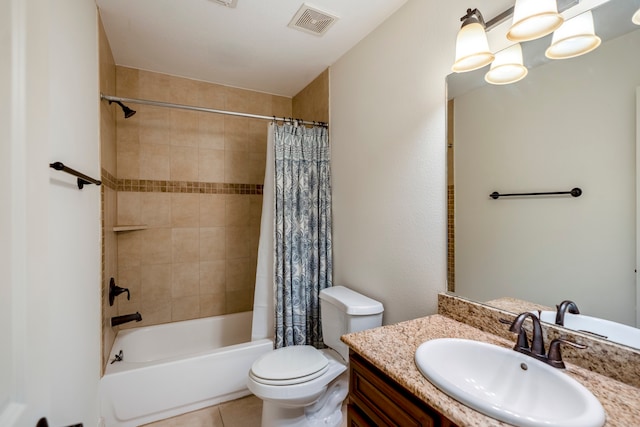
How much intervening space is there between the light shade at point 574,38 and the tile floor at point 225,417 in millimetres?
2028

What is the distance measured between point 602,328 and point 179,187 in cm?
267

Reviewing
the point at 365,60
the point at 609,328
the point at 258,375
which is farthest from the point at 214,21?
the point at 609,328

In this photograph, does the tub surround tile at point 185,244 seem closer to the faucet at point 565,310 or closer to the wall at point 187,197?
the wall at point 187,197

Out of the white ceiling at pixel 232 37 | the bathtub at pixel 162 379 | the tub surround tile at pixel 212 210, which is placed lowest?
the bathtub at pixel 162 379

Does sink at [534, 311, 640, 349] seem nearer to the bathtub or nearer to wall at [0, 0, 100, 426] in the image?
wall at [0, 0, 100, 426]

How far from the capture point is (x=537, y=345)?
0.91m

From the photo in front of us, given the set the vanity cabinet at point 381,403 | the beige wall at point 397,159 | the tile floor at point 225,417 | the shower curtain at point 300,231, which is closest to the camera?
the vanity cabinet at point 381,403

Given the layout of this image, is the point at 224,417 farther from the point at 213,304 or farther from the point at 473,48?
the point at 473,48

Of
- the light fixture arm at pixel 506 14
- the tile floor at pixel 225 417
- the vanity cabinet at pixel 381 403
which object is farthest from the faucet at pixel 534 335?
the tile floor at pixel 225 417

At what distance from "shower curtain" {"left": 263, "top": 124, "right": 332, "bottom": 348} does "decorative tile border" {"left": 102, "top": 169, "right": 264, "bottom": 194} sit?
2.50 feet

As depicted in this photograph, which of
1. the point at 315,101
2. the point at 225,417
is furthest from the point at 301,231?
the point at 225,417

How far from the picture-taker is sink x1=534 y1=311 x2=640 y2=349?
2.76ft

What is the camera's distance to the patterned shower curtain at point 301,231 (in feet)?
6.68

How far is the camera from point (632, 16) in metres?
0.85
